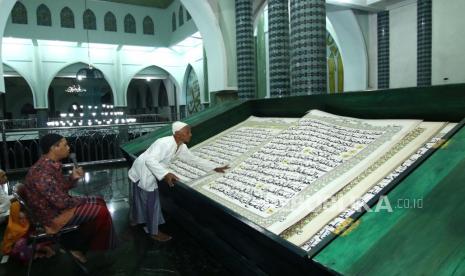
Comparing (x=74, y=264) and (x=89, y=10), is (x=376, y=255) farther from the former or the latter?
(x=89, y=10)

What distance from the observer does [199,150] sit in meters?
2.98

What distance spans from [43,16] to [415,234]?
49.2 ft

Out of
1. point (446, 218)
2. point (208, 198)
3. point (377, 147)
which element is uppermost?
point (377, 147)

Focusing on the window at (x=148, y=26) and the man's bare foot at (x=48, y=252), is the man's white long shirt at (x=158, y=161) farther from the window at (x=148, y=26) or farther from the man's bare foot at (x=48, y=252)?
the window at (x=148, y=26)

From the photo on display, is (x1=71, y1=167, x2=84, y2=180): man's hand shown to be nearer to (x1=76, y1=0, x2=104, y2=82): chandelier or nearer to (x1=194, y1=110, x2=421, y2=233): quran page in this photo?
(x1=194, y1=110, x2=421, y2=233): quran page

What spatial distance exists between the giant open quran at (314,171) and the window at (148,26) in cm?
1356

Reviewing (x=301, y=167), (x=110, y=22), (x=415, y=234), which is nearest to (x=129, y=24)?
(x=110, y=22)

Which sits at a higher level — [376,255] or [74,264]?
[376,255]

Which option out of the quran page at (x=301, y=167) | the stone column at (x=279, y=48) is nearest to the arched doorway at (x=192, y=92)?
the stone column at (x=279, y=48)

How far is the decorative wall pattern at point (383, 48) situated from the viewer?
29.1 ft

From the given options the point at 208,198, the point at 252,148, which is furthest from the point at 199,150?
the point at 208,198

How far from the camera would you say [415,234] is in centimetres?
98

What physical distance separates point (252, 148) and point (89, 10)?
13583mm

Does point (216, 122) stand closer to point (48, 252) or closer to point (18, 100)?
point (48, 252)
